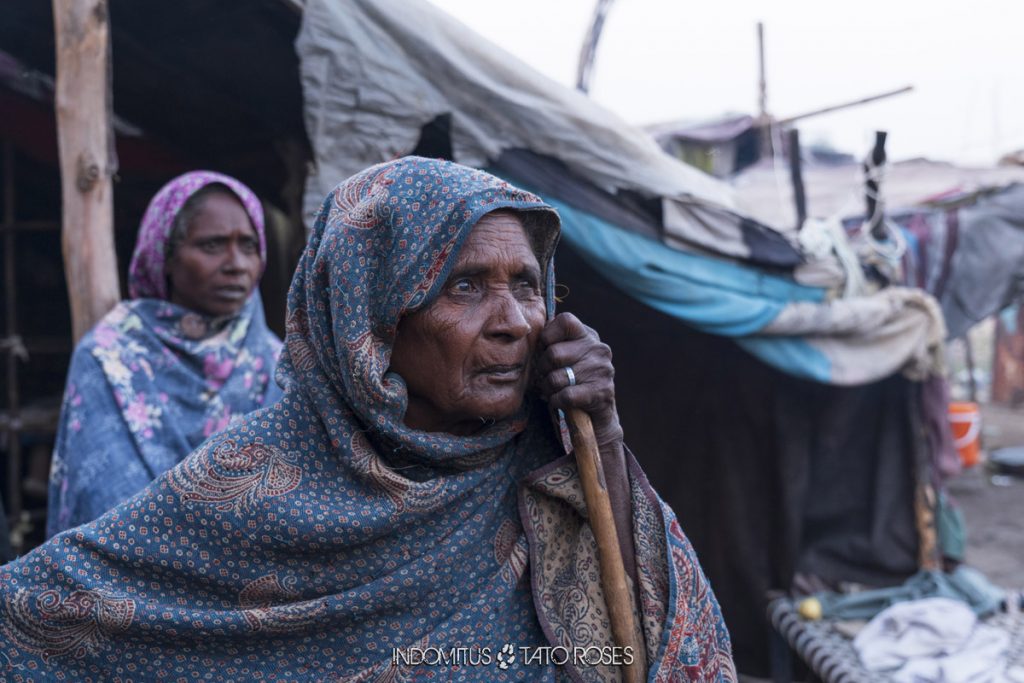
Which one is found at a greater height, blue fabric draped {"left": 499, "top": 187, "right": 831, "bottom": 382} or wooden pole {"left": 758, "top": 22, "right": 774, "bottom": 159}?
wooden pole {"left": 758, "top": 22, "right": 774, "bottom": 159}

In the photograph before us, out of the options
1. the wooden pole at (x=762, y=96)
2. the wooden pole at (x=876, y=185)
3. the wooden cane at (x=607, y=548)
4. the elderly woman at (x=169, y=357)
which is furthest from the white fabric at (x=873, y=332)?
the wooden pole at (x=762, y=96)

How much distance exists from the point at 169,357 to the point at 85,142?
0.78 metres

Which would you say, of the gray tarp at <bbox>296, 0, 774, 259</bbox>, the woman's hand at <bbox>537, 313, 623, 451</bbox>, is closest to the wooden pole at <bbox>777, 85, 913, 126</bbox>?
the gray tarp at <bbox>296, 0, 774, 259</bbox>

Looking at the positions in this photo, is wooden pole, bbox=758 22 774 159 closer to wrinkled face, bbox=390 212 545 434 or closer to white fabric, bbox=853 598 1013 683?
white fabric, bbox=853 598 1013 683

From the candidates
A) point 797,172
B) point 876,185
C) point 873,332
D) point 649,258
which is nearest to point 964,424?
point 797,172

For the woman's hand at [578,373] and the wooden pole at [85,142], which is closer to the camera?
the woman's hand at [578,373]

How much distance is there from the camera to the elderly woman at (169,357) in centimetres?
279

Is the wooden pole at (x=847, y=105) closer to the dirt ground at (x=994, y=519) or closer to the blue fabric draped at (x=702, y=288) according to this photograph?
the blue fabric draped at (x=702, y=288)

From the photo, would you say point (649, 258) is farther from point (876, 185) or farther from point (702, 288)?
point (876, 185)

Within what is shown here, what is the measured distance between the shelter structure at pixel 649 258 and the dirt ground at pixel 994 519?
3291 millimetres

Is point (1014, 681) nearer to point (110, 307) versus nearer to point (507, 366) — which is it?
point (507, 366)

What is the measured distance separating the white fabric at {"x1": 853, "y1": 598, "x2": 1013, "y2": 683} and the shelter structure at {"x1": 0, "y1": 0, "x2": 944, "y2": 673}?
1.69 ft

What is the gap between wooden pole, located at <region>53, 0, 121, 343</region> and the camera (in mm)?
2900

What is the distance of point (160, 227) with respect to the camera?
3.11 metres
